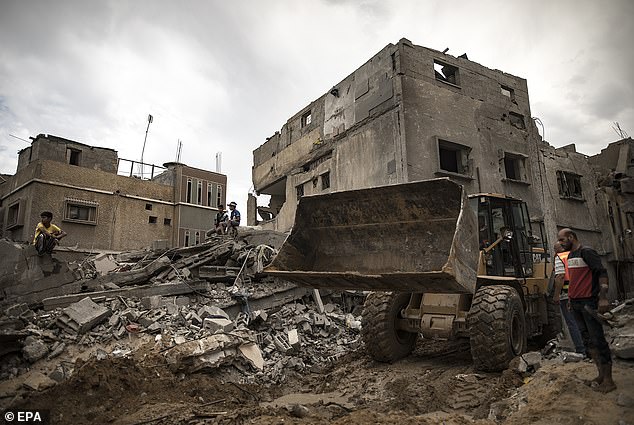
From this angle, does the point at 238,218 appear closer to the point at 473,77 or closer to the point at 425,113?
the point at 425,113

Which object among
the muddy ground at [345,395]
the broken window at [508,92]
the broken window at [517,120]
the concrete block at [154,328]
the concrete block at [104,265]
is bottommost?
the muddy ground at [345,395]

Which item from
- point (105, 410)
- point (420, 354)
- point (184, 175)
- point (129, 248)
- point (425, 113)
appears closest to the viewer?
point (105, 410)

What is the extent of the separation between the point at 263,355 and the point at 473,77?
12.4m

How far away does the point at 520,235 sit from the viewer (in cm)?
721

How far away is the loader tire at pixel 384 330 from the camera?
21.5 feet

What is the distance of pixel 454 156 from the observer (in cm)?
1438

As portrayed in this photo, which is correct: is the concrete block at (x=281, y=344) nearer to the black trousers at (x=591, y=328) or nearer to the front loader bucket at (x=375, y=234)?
the front loader bucket at (x=375, y=234)

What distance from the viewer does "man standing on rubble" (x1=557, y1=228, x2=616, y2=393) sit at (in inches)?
163

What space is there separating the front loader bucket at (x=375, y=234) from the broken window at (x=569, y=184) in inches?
538

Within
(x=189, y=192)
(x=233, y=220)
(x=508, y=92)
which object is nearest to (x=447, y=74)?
(x=508, y=92)

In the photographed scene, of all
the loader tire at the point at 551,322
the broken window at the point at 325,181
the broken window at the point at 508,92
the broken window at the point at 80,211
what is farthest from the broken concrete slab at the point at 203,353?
the broken window at the point at 80,211

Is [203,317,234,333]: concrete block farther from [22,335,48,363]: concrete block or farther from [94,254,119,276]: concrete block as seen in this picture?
[94,254,119,276]: concrete block

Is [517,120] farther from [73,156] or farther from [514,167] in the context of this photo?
[73,156]

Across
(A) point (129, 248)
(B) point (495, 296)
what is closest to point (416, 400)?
(B) point (495, 296)
